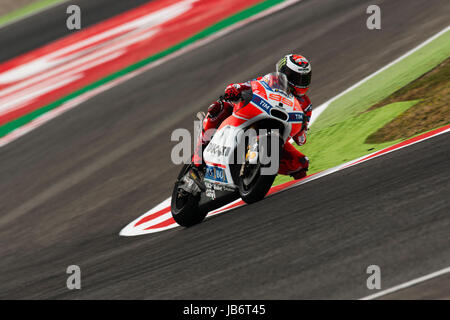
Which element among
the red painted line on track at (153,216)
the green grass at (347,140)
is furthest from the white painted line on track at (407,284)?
the red painted line on track at (153,216)

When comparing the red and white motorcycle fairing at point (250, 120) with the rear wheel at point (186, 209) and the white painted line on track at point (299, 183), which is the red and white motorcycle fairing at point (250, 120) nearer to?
the rear wheel at point (186, 209)

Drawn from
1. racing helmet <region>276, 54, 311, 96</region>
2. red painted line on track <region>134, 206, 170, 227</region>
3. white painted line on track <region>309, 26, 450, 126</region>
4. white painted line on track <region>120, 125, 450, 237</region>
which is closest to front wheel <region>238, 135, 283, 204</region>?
white painted line on track <region>120, 125, 450, 237</region>

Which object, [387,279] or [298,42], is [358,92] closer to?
[298,42]

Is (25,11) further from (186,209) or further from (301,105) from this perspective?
(301,105)

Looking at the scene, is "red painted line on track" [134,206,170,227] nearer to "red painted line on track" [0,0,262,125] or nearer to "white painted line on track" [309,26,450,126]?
"white painted line on track" [309,26,450,126]

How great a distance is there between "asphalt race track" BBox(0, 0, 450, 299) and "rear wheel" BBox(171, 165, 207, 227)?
6.0 inches

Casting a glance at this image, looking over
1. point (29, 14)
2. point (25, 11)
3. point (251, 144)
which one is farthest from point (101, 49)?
point (251, 144)

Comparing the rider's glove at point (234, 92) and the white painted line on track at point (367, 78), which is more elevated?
the rider's glove at point (234, 92)

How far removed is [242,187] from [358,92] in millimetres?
5169

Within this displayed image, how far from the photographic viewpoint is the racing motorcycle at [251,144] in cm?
674

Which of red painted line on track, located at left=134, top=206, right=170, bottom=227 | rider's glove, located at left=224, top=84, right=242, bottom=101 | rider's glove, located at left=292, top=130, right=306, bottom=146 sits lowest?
red painted line on track, located at left=134, top=206, right=170, bottom=227

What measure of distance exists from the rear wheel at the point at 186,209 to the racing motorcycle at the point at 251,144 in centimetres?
7

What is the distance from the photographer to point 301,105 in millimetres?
7457

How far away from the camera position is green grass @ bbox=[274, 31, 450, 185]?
8.81 metres
